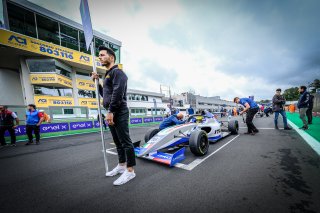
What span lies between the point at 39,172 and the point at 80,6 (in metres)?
3.23

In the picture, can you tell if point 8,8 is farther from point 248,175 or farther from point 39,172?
point 248,175

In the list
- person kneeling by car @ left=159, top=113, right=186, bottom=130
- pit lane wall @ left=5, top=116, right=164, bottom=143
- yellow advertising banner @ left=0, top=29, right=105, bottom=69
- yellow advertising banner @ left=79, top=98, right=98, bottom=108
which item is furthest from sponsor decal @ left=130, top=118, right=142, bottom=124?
person kneeling by car @ left=159, top=113, right=186, bottom=130

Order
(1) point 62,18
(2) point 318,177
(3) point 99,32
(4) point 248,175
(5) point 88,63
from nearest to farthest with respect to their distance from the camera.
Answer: (2) point 318,177
(4) point 248,175
(1) point 62,18
(5) point 88,63
(3) point 99,32

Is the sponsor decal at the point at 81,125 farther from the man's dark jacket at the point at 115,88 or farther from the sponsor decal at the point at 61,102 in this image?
the man's dark jacket at the point at 115,88

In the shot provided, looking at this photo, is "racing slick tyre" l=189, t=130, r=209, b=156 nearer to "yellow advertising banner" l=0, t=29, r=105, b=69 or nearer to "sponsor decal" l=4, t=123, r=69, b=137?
"sponsor decal" l=4, t=123, r=69, b=137

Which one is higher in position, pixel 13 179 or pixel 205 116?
pixel 205 116

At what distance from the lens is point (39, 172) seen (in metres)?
2.55

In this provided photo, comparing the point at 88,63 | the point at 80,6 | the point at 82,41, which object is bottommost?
the point at 80,6

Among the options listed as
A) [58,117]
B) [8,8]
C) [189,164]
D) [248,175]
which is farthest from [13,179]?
[8,8]

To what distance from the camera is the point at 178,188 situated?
176cm

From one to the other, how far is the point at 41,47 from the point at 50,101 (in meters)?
5.64

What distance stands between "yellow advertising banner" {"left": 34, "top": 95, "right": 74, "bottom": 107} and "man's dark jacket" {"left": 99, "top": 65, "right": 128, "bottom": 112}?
54.0 ft

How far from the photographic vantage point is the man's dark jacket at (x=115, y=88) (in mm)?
1840

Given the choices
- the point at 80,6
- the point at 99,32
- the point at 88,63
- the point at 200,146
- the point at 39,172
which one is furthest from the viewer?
the point at 99,32
